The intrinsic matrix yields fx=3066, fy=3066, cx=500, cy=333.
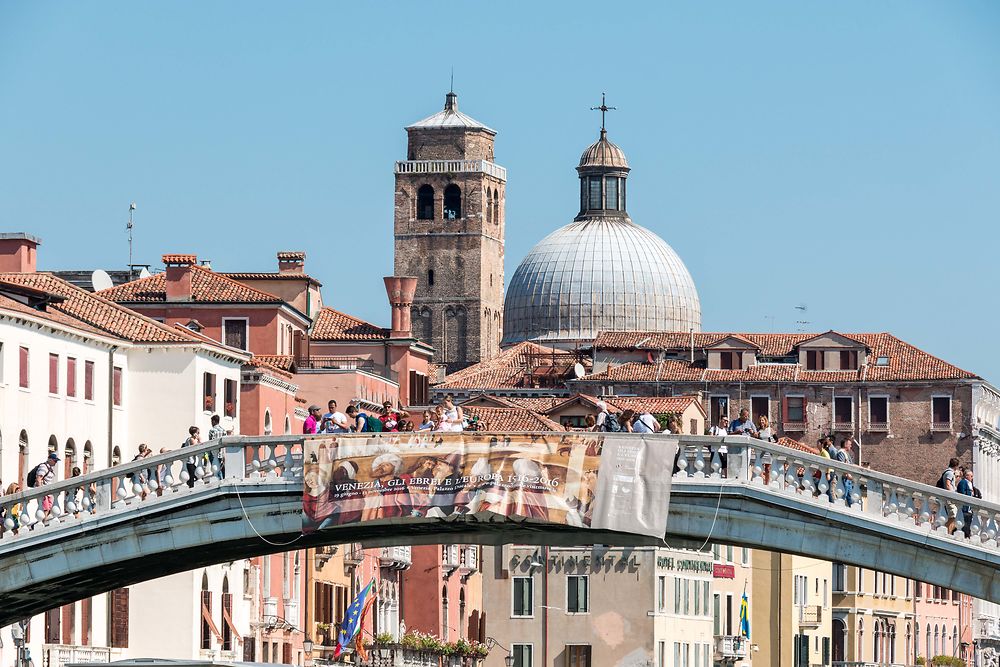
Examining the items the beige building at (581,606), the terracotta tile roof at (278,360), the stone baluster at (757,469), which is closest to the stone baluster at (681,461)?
the stone baluster at (757,469)

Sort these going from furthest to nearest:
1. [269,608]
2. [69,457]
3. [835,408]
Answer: [835,408]
[269,608]
[69,457]

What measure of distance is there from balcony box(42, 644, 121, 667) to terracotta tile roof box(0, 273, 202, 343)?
23.4ft

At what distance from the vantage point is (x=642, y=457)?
1761 inches

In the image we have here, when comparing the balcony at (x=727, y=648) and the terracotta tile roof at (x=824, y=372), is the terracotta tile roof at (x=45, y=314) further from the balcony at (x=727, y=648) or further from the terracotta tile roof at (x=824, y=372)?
the terracotta tile roof at (x=824, y=372)

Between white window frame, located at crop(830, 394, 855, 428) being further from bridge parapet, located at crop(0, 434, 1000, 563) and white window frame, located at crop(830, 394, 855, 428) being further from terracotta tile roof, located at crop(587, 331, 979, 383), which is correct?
bridge parapet, located at crop(0, 434, 1000, 563)

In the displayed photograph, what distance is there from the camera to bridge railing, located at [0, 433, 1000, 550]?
144 feet

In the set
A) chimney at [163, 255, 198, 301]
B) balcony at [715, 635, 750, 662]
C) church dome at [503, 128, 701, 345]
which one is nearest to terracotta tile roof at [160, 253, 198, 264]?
chimney at [163, 255, 198, 301]

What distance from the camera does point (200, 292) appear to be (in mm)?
75312

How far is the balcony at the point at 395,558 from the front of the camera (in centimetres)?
7906

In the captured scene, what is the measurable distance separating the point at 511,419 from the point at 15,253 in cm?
2528

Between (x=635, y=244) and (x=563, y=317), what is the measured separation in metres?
7.40

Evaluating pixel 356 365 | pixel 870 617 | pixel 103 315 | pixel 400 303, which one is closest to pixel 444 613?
pixel 356 365

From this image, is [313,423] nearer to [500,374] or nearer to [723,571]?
[723,571]

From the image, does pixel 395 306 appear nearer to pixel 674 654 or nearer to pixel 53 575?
pixel 674 654
